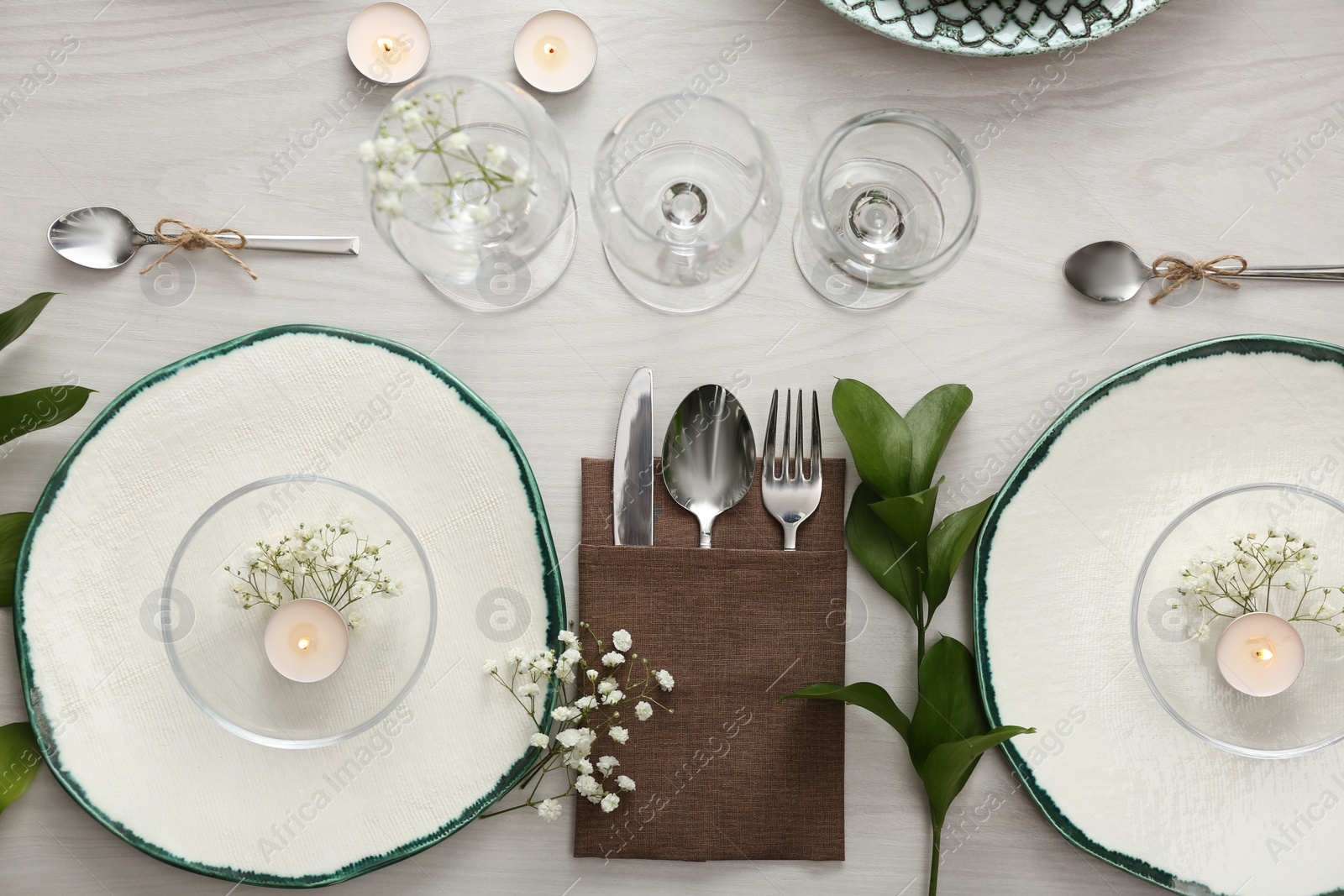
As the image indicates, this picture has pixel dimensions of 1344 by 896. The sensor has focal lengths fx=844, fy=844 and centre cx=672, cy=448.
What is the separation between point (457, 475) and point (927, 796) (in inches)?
20.5

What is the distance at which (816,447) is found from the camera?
2.54 ft

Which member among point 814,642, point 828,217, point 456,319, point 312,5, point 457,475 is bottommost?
point 814,642

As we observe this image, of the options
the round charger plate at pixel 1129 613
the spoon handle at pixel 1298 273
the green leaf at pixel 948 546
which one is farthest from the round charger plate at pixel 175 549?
the spoon handle at pixel 1298 273

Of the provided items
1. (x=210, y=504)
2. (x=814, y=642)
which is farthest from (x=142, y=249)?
(x=814, y=642)

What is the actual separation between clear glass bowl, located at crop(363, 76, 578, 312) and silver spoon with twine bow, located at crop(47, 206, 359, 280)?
0.12 metres

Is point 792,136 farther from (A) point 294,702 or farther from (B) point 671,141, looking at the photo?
(A) point 294,702

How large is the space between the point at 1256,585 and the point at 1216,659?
0.24 feet

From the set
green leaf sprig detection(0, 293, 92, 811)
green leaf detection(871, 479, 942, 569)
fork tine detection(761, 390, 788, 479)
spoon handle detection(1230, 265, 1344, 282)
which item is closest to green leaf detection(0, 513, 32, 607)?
green leaf sprig detection(0, 293, 92, 811)

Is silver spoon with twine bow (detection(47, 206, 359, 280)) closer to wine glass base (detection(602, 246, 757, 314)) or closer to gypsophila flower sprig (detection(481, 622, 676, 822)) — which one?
wine glass base (detection(602, 246, 757, 314))

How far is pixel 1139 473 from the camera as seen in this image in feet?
2.54

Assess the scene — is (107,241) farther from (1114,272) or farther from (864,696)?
(1114,272)

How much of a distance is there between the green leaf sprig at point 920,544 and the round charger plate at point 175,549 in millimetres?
291

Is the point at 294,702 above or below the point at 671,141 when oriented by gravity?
below

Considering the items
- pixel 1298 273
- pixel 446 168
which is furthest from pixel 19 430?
pixel 1298 273
